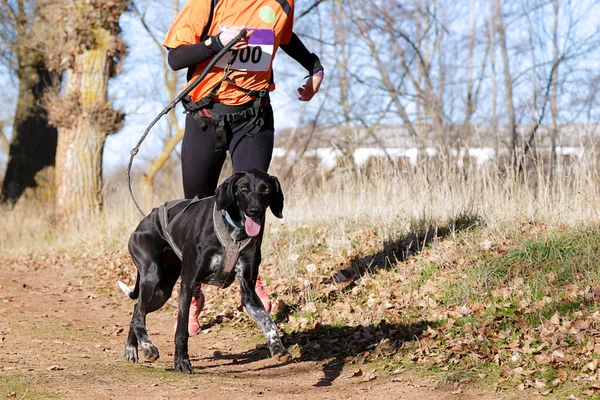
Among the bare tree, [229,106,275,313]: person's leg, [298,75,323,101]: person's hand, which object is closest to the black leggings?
[229,106,275,313]: person's leg

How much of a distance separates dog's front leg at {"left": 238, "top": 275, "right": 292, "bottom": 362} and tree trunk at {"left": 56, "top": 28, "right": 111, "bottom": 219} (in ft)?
29.3

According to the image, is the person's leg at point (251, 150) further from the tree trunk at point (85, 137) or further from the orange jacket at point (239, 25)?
the tree trunk at point (85, 137)

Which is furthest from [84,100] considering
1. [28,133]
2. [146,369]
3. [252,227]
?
[252,227]

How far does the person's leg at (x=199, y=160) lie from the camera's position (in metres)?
4.69

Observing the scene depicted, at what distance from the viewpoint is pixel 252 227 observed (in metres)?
3.92

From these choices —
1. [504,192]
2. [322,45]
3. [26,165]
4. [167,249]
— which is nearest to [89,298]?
[167,249]

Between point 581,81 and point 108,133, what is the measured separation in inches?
504

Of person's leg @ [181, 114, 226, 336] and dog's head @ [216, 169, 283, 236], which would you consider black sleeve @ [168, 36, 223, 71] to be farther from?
dog's head @ [216, 169, 283, 236]

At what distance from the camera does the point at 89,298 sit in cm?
796

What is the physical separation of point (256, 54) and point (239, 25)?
8.7 inches

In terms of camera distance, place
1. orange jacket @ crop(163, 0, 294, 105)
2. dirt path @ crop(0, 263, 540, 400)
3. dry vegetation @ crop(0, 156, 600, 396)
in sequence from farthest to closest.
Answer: orange jacket @ crop(163, 0, 294, 105) < dry vegetation @ crop(0, 156, 600, 396) < dirt path @ crop(0, 263, 540, 400)

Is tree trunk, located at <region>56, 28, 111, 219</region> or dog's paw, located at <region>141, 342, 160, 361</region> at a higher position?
tree trunk, located at <region>56, 28, 111, 219</region>

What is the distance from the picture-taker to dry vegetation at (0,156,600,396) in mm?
4219

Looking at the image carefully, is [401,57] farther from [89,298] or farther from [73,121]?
[89,298]
